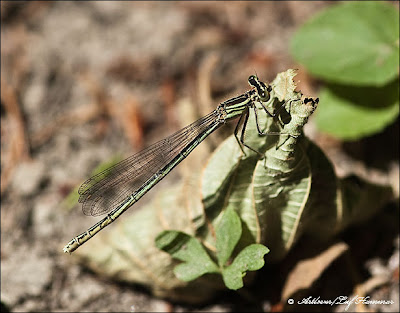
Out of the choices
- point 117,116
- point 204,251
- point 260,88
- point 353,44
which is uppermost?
point 117,116

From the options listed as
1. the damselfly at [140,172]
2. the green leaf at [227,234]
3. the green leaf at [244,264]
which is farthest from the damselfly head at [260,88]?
the green leaf at [244,264]

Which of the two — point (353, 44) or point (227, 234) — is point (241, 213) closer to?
point (227, 234)

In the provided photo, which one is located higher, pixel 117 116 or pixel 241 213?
pixel 117 116

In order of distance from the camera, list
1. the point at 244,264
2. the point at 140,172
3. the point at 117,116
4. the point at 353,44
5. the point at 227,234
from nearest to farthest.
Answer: the point at 244,264, the point at 227,234, the point at 140,172, the point at 353,44, the point at 117,116

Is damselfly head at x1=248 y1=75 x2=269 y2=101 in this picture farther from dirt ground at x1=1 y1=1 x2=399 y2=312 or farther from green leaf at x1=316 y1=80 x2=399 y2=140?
green leaf at x1=316 y1=80 x2=399 y2=140

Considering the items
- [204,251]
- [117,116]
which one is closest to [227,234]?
[204,251]

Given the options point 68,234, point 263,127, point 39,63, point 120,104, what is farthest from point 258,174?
point 39,63

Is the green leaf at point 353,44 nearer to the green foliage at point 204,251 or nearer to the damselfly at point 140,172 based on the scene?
the damselfly at point 140,172
